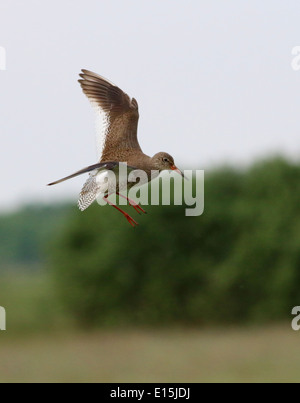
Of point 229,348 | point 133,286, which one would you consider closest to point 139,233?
point 133,286

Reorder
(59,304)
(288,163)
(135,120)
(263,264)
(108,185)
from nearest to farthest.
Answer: (108,185) < (135,120) < (288,163) < (263,264) < (59,304)

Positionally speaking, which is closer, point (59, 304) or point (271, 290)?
point (271, 290)

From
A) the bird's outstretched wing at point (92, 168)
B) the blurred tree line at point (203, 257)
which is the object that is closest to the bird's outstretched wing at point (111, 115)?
the bird's outstretched wing at point (92, 168)

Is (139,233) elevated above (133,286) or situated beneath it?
elevated above

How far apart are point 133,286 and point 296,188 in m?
13.1

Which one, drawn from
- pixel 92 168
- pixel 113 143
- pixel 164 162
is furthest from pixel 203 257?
pixel 92 168

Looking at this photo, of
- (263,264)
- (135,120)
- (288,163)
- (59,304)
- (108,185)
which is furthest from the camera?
(59,304)

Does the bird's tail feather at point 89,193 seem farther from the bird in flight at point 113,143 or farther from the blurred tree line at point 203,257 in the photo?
the blurred tree line at point 203,257

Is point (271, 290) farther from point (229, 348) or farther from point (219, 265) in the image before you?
point (229, 348)

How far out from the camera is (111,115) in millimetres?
7113

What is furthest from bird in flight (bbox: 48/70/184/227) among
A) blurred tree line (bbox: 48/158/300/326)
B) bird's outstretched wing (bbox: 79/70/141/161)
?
blurred tree line (bbox: 48/158/300/326)

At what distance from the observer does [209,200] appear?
52.5 m

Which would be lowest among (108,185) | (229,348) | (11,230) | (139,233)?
(108,185)

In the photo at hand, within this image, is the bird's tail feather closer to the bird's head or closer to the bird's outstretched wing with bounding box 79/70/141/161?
the bird's head
